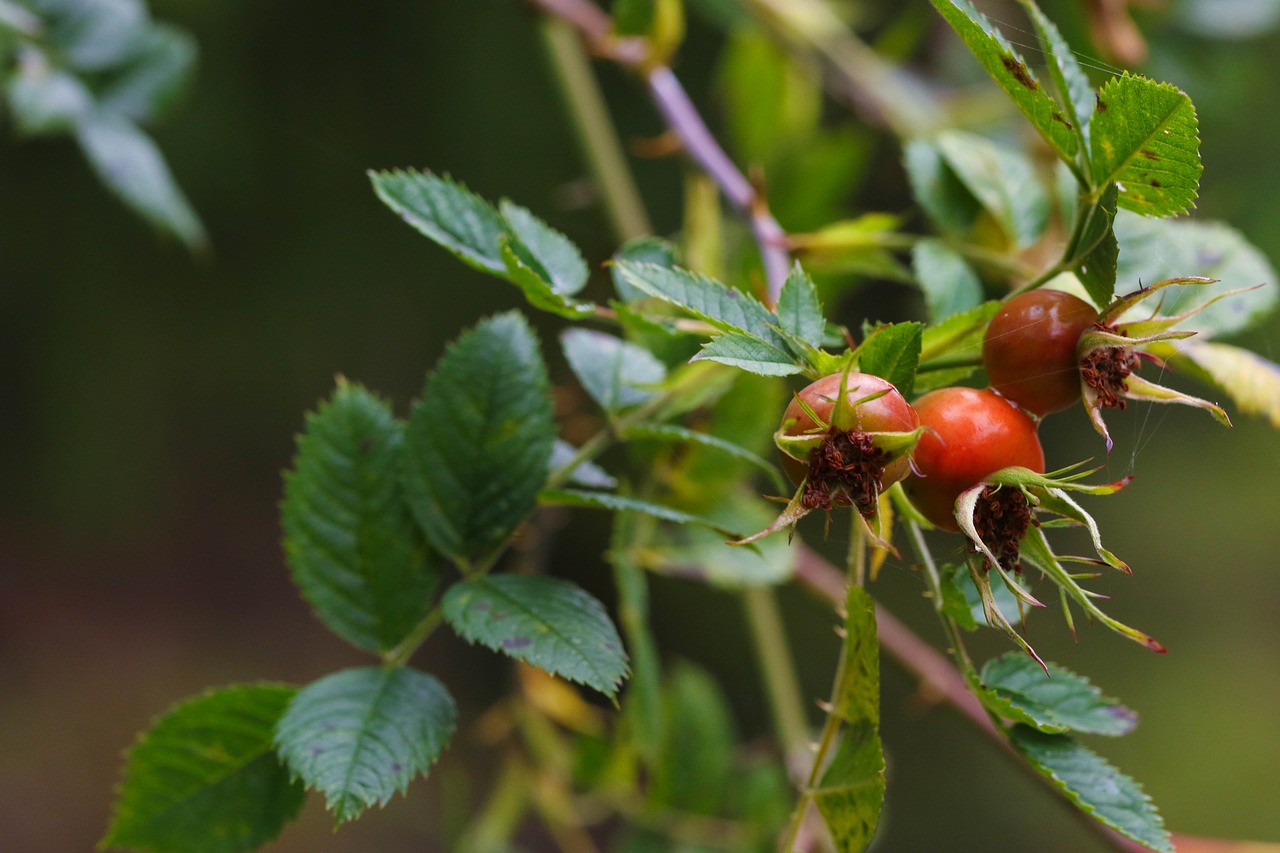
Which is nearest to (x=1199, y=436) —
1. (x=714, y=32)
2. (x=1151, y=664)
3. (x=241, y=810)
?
(x=1151, y=664)

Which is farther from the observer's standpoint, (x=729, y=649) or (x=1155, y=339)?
(x=729, y=649)

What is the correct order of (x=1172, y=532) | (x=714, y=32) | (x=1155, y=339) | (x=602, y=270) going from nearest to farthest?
(x=1155, y=339), (x=602, y=270), (x=714, y=32), (x=1172, y=532)

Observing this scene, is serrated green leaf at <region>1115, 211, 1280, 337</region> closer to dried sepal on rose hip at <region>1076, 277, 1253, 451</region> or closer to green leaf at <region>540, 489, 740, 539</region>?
dried sepal on rose hip at <region>1076, 277, 1253, 451</region>

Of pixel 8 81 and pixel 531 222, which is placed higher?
pixel 8 81

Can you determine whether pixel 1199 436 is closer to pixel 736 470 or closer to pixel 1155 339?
pixel 736 470

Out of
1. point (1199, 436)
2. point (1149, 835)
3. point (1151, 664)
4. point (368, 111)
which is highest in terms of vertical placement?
point (368, 111)

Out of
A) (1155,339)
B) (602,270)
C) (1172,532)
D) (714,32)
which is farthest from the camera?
(1172,532)

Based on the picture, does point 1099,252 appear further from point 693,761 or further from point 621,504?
point 693,761

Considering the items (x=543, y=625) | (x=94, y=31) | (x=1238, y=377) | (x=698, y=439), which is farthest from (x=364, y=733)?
(x=94, y=31)
